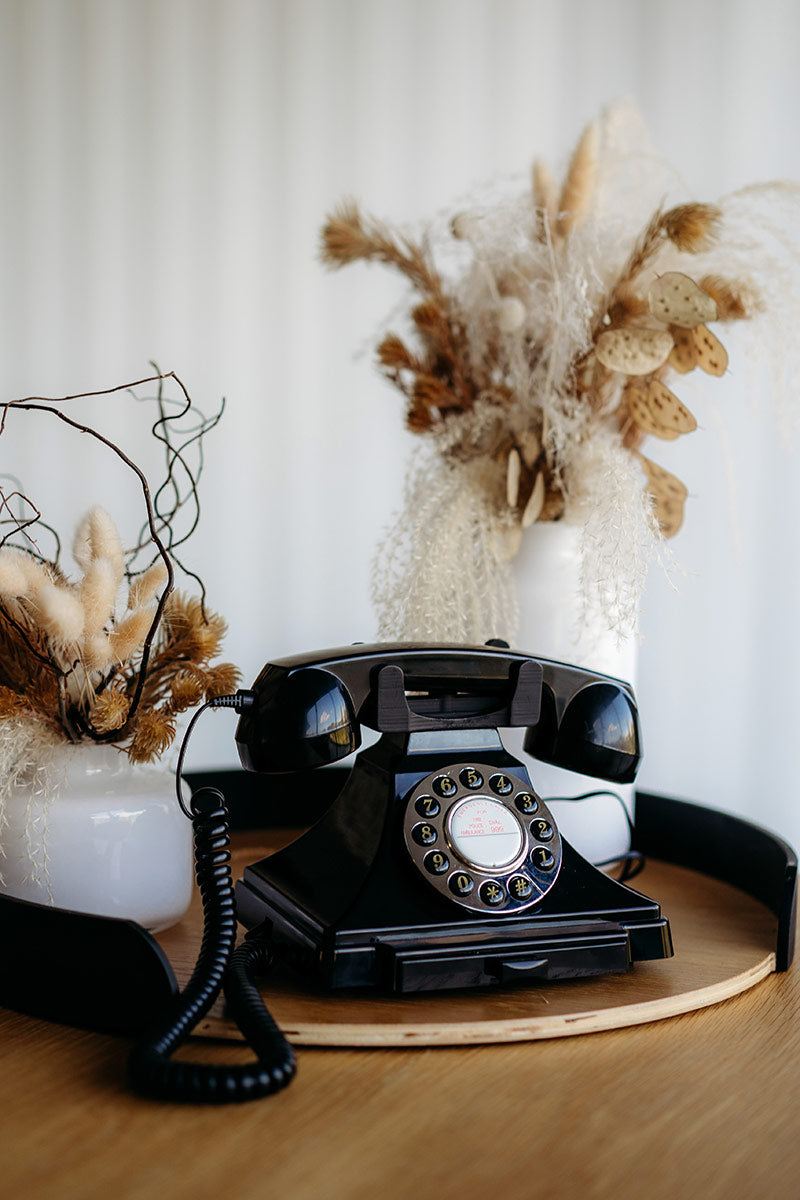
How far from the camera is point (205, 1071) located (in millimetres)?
569

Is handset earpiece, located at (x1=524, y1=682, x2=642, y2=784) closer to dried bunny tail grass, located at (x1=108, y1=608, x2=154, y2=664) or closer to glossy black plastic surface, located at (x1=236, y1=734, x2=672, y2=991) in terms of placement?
glossy black plastic surface, located at (x1=236, y1=734, x2=672, y2=991)

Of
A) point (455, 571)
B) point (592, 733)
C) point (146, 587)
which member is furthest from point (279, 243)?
point (592, 733)

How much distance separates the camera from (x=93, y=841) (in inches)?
30.4

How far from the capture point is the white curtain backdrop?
4.72 ft

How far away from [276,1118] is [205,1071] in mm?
45

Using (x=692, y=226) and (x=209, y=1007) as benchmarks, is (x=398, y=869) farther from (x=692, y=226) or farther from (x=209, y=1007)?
(x=692, y=226)

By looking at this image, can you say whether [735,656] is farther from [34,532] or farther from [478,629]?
[34,532]

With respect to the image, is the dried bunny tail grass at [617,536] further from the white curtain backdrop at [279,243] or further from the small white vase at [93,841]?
the white curtain backdrop at [279,243]

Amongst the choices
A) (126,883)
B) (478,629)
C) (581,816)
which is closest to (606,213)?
(478,629)

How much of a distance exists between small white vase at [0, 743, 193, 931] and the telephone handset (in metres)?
0.06

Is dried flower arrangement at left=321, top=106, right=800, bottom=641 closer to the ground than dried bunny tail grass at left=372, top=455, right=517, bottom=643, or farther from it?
farther from it

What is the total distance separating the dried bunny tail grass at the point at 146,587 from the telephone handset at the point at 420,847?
11 cm

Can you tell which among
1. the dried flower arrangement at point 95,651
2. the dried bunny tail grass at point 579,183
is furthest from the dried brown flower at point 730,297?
the dried flower arrangement at point 95,651

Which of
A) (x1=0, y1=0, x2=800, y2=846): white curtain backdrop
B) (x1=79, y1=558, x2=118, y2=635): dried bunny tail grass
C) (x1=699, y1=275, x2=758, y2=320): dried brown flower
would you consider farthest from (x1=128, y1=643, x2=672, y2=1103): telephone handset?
(x1=0, y1=0, x2=800, y2=846): white curtain backdrop
